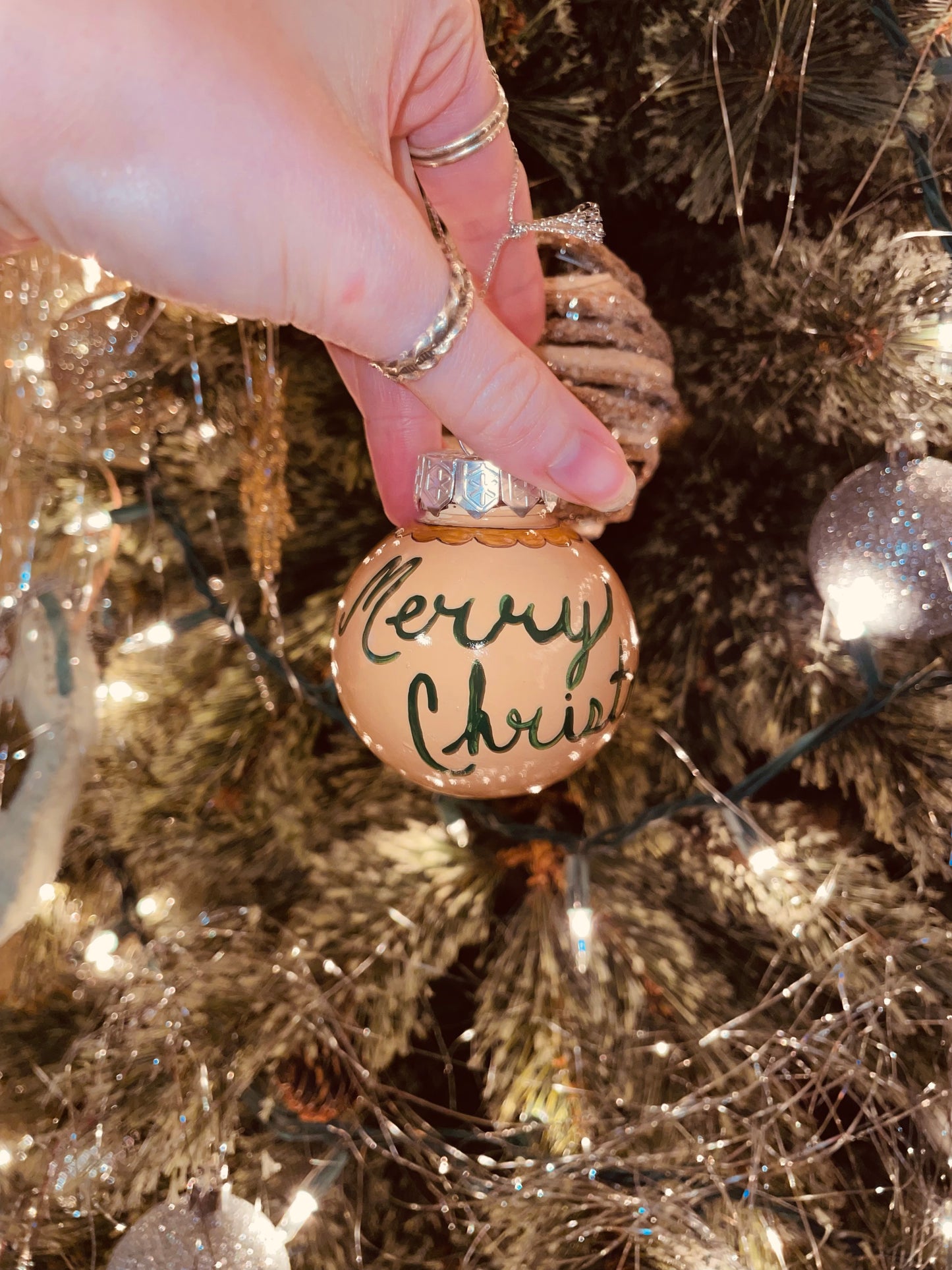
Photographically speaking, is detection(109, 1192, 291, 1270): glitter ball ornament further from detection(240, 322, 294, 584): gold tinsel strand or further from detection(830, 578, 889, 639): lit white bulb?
detection(830, 578, 889, 639): lit white bulb

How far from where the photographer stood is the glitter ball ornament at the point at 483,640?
1.43 ft

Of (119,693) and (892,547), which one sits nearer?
(892,547)

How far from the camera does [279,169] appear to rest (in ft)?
1.05

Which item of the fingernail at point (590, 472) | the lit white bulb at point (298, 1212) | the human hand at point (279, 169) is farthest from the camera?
the lit white bulb at point (298, 1212)

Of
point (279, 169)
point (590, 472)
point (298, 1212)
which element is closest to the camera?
point (279, 169)

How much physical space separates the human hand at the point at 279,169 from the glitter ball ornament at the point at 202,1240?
441 millimetres

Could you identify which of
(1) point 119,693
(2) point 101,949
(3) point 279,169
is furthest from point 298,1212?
(3) point 279,169

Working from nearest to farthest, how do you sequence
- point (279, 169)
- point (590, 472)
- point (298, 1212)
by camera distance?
point (279, 169)
point (590, 472)
point (298, 1212)

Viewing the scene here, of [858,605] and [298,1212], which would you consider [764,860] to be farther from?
[298,1212]

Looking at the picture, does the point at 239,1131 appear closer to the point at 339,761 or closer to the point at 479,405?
the point at 339,761

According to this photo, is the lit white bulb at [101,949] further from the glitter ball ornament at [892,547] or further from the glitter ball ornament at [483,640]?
the glitter ball ornament at [892,547]

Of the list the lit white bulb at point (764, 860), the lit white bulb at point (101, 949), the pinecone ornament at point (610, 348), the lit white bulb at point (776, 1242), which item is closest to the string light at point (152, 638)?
the lit white bulb at point (101, 949)

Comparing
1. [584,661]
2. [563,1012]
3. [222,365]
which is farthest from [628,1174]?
[222,365]

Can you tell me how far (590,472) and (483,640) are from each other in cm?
9
